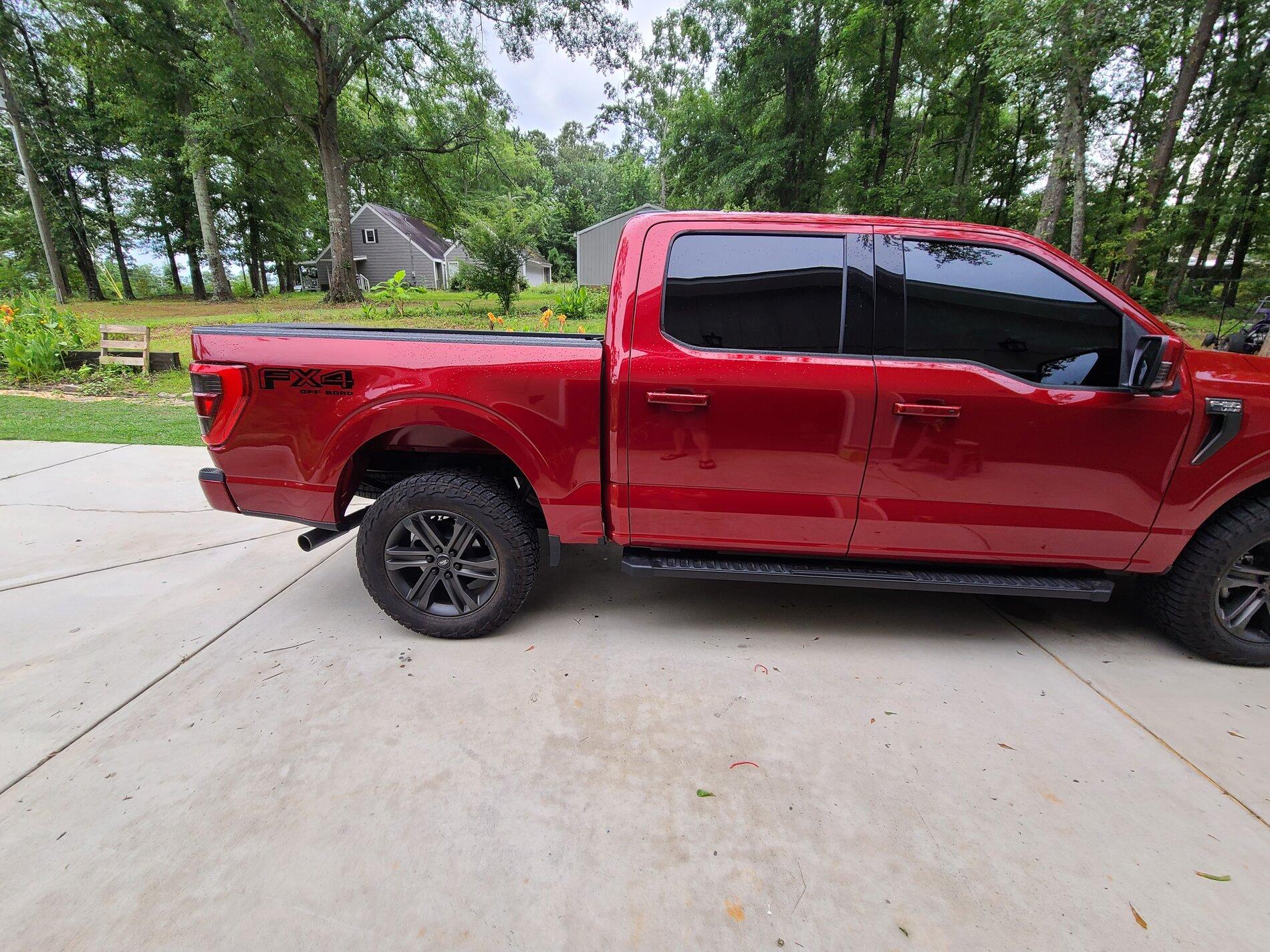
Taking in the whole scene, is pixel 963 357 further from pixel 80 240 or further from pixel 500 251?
pixel 80 240

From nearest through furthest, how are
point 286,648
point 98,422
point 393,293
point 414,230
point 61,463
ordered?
point 286,648
point 61,463
point 98,422
point 393,293
point 414,230

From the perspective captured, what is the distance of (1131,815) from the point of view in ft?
5.83

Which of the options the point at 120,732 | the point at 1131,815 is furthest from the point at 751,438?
the point at 120,732

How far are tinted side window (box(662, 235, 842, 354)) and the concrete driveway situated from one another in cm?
142

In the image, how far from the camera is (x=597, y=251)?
1275 inches

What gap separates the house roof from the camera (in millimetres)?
34594

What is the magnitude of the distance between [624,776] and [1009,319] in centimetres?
235

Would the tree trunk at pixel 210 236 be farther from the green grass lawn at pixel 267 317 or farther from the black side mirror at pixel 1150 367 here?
the black side mirror at pixel 1150 367

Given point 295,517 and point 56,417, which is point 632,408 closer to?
point 295,517

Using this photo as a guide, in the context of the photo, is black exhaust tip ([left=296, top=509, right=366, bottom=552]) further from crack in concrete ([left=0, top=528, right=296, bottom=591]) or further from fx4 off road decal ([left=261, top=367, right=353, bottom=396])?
crack in concrete ([left=0, top=528, right=296, bottom=591])

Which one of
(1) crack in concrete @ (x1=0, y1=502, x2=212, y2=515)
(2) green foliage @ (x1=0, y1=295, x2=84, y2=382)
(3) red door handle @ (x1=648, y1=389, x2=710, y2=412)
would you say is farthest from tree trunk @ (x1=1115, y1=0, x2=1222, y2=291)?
(2) green foliage @ (x1=0, y1=295, x2=84, y2=382)

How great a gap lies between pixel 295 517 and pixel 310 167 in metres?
27.5

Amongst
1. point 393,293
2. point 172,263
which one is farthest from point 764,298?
point 172,263

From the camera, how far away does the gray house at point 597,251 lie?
103 feet
